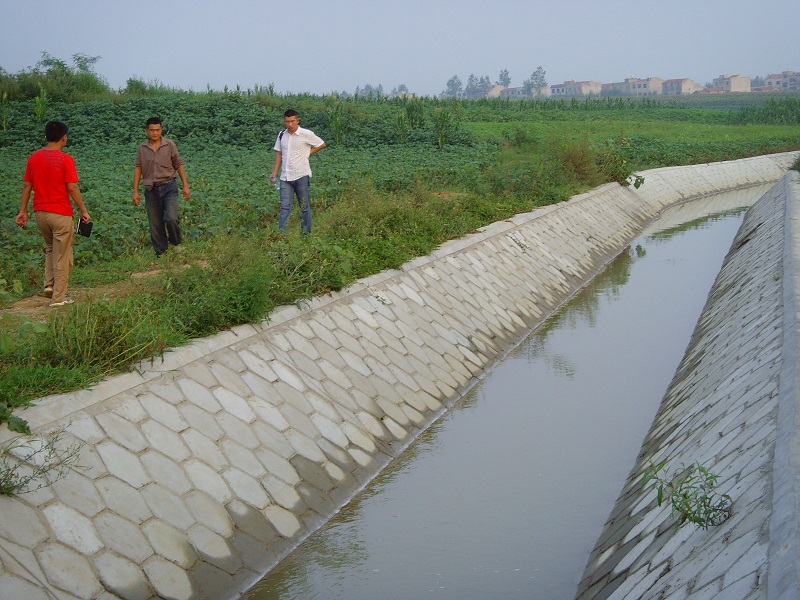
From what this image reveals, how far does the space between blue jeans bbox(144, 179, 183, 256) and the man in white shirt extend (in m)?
1.31

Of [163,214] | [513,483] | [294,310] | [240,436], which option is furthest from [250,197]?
[240,436]

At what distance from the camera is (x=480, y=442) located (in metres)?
8.47

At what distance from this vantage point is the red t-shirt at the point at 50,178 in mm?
8953

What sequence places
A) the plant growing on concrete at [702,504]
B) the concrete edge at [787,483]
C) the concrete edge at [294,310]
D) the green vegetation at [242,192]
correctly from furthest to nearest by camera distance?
the green vegetation at [242,192] → the concrete edge at [294,310] → the plant growing on concrete at [702,504] → the concrete edge at [787,483]

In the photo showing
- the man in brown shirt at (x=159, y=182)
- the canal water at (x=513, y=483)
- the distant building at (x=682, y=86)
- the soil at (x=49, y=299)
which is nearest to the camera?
the canal water at (x=513, y=483)

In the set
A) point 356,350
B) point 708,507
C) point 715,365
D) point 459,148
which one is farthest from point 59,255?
point 459,148

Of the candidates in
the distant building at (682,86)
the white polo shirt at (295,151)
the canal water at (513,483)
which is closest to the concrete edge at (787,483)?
the canal water at (513,483)

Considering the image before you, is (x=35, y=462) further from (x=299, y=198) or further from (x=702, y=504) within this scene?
(x=299, y=198)

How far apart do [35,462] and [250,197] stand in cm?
1073

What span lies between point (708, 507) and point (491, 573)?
6.15 ft

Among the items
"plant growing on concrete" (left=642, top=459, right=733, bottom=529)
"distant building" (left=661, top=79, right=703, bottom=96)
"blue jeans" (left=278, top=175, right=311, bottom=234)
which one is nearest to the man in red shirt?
"blue jeans" (left=278, top=175, right=311, bottom=234)

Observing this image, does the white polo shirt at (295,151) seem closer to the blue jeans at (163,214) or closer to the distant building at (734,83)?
the blue jeans at (163,214)

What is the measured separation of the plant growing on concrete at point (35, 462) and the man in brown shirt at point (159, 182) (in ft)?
19.0

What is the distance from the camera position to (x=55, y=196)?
29.6 ft
